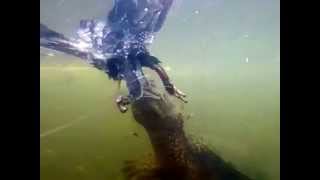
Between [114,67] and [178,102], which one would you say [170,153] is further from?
[114,67]

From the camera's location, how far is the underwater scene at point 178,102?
2.10m

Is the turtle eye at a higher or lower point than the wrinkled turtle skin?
higher

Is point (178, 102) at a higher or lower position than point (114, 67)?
lower

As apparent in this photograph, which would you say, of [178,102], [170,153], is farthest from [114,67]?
[170,153]

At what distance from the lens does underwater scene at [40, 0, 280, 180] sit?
82.7 inches

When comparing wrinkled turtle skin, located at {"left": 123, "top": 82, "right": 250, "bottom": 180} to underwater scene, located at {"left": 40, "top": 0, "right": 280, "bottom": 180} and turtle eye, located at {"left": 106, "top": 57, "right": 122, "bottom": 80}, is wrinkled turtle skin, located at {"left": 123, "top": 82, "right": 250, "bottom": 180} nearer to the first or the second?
underwater scene, located at {"left": 40, "top": 0, "right": 280, "bottom": 180}

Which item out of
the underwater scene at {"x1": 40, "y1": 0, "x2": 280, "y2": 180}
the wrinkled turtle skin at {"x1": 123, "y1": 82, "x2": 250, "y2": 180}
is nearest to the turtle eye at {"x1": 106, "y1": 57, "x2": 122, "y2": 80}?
the underwater scene at {"x1": 40, "y1": 0, "x2": 280, "y2": 180}

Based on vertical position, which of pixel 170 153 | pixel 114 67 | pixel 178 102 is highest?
pixel 114 67

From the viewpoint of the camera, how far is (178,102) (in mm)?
2135
